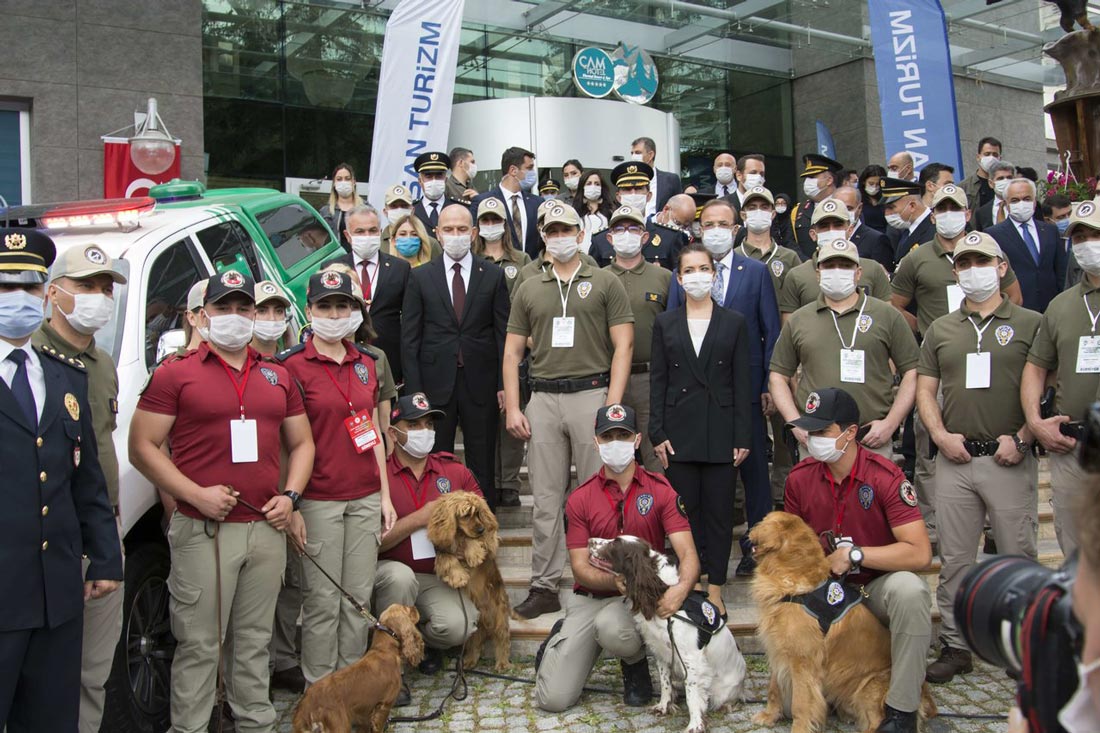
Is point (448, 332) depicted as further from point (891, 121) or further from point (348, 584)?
point (891, 121)

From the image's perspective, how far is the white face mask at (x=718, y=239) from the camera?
719 cm

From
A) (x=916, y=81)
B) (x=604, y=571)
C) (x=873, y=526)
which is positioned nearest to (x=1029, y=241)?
(x=873, y=526)

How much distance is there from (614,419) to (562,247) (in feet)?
5.02

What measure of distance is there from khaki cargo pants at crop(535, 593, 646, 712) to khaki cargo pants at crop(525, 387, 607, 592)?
81 cm

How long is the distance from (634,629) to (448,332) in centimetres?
257

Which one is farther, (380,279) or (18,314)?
(380,279)

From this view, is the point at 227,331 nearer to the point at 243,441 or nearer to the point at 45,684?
the point at 243,441

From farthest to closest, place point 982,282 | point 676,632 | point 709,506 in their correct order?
point 709,506
point 982,282
point 676,632

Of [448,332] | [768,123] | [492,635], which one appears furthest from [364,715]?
[768,123]

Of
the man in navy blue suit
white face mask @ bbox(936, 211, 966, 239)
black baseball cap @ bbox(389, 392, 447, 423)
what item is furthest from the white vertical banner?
white face mask @ bbox(936, 211, 966, 239)

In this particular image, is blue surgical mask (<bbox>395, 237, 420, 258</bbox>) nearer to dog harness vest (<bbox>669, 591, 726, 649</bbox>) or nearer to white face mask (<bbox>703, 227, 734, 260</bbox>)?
white face mask (<bbox>703, 227, 734, 260</bbox>)

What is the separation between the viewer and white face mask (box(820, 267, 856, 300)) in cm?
618

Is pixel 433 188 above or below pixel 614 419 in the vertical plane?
above

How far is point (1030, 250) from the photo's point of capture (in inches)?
325
